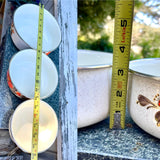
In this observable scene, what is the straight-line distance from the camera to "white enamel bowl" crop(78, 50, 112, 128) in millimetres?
554

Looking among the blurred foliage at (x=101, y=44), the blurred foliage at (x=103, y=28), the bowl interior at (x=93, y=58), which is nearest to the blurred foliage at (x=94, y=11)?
the blurred foliage at (x=103, y=28)

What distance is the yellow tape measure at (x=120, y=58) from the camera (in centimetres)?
59

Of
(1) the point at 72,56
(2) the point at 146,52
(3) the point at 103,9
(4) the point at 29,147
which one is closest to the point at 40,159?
(4) the point at 29,147

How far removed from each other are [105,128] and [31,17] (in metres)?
0.39

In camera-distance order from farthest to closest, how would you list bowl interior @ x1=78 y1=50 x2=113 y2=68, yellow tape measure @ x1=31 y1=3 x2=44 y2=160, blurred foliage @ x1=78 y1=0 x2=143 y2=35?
blurred foliage @ x1=78 y1=0 x2=143 y2=35 → bowl interior @ x1=78 y1=50 x2=113 y2=68 → yellow tape measure @ x1=31 y1=3 x2=44 y2=160

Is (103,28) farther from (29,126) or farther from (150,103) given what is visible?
(29,126)

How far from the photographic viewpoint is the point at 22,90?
35cm

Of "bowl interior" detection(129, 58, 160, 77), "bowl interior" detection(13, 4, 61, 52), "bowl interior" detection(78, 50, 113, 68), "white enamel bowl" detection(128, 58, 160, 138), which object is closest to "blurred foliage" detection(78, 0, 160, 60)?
"bowl interior" detection(78, 50, 113, 68)

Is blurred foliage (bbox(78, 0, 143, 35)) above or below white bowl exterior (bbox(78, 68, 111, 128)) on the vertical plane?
above

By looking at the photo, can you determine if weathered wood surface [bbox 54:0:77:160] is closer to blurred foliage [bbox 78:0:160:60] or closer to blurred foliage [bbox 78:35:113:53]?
blurred foliage [bbox 78:0:160:60]

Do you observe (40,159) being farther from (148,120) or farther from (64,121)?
(148,120)

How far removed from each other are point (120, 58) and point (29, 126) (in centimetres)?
33

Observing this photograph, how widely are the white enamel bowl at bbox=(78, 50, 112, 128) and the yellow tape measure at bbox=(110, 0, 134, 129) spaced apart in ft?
0.06

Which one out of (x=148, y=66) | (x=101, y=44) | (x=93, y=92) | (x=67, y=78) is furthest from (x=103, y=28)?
(x=67, y=78)
